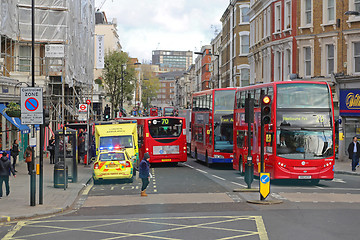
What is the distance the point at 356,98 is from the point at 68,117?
23662mm

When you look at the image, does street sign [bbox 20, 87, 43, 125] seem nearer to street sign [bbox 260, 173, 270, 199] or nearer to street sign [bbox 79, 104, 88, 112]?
street sign [bbox 260, 173, 270, 199]

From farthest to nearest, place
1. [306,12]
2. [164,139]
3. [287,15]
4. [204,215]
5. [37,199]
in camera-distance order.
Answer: [287,15], [306,12], [164,139], [37,199], [204,215]

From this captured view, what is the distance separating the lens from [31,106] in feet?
61.9

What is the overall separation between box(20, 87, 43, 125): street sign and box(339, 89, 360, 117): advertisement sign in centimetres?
2435

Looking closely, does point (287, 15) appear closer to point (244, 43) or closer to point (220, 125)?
point (220, 125)

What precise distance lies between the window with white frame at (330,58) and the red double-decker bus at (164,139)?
11.4m

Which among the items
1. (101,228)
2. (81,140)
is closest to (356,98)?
(81,140)

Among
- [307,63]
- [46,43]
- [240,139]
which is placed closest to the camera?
[240,139]

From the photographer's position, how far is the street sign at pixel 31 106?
741 inches

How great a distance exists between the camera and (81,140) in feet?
126

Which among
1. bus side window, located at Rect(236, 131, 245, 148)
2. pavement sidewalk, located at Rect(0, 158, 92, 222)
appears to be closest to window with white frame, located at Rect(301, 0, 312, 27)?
bus side window, located at Rect(236, 131, 245, 148)

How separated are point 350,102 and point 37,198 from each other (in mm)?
24060

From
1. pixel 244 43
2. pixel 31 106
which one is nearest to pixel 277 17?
pixel 244 43

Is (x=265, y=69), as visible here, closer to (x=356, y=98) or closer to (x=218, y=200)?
(x=356, y=98)
